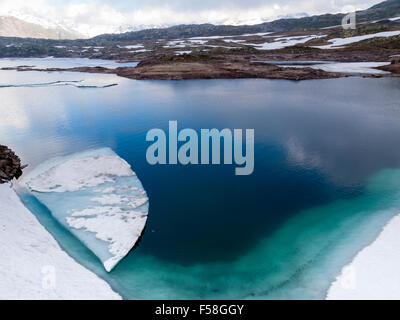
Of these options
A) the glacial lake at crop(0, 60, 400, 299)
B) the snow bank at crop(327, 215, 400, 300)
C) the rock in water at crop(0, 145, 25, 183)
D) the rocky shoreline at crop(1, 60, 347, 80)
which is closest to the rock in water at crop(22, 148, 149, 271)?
the glacial lake at crop(0, 60, 400, 299)

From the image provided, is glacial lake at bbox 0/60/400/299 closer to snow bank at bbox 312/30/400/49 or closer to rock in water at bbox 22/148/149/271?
rock in water at bbox 22/148/149/271

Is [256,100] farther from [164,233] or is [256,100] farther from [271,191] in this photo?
[164,233]

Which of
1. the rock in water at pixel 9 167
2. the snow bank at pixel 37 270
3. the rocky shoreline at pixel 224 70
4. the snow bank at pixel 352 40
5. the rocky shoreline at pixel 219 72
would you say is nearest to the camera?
the snow bank at pixel 37 270

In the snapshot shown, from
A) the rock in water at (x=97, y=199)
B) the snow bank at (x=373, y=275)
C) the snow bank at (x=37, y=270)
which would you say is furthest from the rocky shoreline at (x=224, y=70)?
the snow bank at (x=37, y=270)

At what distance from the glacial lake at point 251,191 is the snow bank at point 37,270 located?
664 mm

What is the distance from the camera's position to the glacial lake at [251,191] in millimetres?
13227

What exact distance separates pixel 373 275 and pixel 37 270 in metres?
15.5

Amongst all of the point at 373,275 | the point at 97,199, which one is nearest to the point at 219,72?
the point at 97,199

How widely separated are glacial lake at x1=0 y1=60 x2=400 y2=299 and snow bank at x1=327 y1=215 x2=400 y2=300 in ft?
1.58

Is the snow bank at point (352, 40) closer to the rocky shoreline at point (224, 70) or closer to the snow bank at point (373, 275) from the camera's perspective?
the rocky shoreline at point (224, 70)

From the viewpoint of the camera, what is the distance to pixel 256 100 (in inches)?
1818

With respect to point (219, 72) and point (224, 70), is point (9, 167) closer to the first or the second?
point (219, 72)

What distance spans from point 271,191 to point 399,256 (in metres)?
8.33
